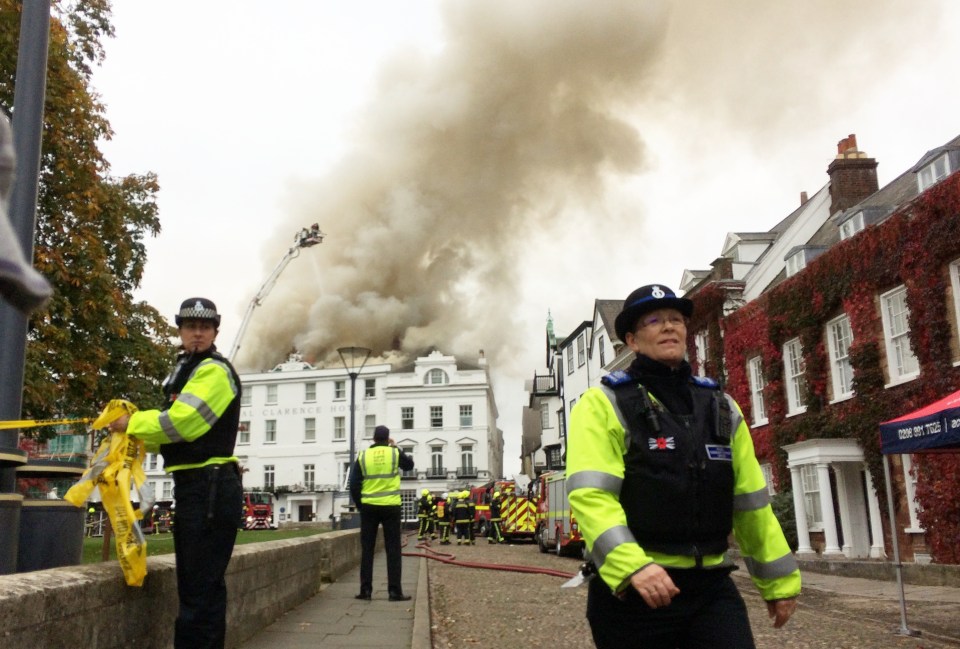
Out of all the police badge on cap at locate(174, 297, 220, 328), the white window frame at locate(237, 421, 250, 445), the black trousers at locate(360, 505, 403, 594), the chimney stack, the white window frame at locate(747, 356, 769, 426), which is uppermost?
the chimney stack

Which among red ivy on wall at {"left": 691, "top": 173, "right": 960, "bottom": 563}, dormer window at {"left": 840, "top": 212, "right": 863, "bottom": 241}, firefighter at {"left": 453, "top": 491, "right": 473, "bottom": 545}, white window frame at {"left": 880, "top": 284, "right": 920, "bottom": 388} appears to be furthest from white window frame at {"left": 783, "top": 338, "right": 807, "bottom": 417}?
firefighter at {"left": 453, "top": 491, "right": 473, "bottom": 545}

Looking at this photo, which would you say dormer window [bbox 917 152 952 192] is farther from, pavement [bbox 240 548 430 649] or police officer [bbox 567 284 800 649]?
police officer [bbox 567 284 800 649]

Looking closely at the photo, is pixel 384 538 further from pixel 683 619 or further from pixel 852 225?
pixel 852 225

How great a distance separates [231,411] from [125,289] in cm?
1690

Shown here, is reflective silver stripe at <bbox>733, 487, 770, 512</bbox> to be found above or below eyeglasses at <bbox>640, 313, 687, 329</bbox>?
below

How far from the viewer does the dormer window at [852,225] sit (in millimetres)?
19966

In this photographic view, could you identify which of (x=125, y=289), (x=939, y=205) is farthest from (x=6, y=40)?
(x=939, y=205)

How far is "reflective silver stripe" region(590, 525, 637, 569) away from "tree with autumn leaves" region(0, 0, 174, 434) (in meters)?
12.9

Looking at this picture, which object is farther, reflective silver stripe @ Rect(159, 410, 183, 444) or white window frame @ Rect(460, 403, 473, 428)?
white window frame @ Rect(460, 403, 473, 428)

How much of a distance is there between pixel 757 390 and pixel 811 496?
13.1ft

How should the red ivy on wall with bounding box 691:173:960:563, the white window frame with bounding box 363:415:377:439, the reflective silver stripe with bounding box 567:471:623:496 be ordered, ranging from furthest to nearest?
the white window frame with bounding box 363:415:377:439
the red ivy on wall with bounding box 691:173:960:563
the reflective silver stripe with bounding box 567:471:623:496

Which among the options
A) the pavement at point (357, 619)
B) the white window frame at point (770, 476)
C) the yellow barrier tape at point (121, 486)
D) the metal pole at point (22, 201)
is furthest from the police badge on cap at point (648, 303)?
the white window frame at point (770, 476)

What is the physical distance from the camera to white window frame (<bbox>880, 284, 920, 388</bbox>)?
17416 mm

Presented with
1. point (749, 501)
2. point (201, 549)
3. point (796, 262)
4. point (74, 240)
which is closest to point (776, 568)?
point (749, 501)
